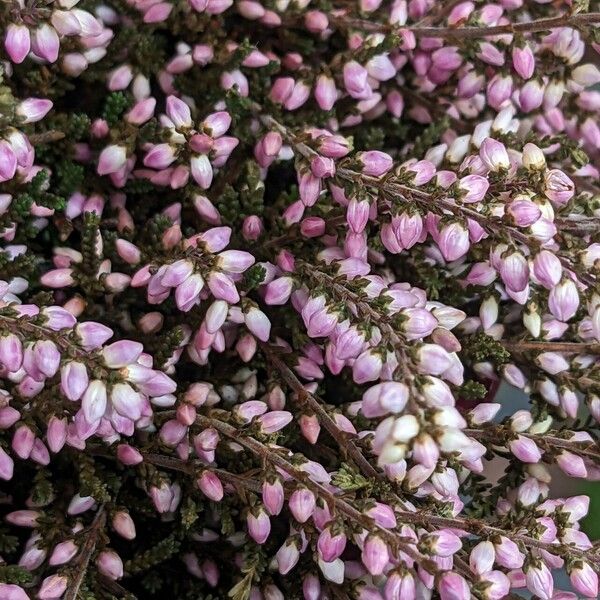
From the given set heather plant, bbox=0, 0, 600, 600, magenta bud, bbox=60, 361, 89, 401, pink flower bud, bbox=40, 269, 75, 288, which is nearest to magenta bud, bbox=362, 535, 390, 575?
heather plant, bbox=0, 0, 600, 600

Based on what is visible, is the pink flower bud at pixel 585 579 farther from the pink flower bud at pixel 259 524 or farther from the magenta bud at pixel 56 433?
the magenta bud at pixel 56 433

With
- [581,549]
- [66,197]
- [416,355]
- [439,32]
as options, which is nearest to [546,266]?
[416,355]

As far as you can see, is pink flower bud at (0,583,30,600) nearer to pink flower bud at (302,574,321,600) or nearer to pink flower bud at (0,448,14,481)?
pink flower bud at (0,448,14,481)

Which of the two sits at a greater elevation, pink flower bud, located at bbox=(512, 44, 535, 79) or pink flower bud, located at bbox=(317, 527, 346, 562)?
pink flower bud, located at bbox=(512, 44, 535, 79)

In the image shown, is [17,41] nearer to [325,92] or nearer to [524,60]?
[325,92]

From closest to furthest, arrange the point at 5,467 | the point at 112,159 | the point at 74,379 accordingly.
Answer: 1. the point at 74,379
2. the point at 5,467
3. the point at 112,159

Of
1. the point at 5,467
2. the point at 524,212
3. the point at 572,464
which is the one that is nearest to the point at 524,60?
the point at 524,212

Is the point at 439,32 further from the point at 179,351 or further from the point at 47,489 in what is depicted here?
the point at 47,489
